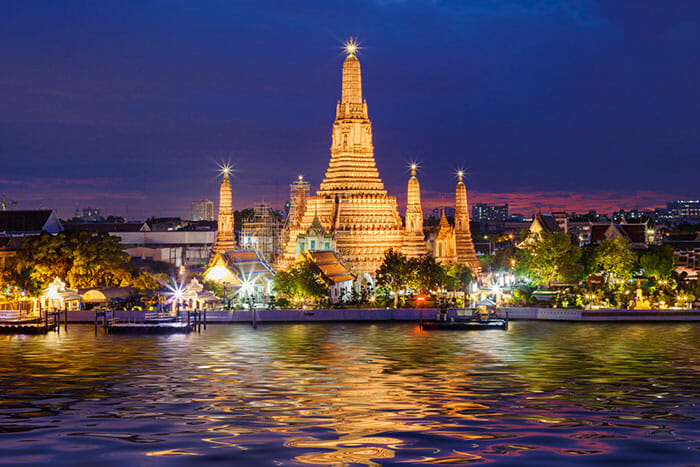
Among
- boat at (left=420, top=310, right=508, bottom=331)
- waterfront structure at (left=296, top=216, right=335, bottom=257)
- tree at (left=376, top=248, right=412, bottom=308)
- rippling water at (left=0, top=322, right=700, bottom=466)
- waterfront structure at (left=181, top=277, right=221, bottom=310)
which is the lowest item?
rippling water at (left=0, top=322, right=700, bottom=466)

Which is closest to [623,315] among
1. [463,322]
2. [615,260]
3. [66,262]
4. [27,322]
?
[615,260]

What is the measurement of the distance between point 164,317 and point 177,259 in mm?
57429

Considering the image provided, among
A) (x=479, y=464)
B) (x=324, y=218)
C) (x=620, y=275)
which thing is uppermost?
(x=324, y=218)

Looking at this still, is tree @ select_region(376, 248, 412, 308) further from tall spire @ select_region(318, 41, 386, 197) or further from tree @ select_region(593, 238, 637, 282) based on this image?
tree @ select_region(593, 238, 637, 282)

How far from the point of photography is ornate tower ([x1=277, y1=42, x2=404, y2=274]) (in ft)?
293

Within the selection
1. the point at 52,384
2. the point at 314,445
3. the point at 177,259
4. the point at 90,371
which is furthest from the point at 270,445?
the point at 177,259

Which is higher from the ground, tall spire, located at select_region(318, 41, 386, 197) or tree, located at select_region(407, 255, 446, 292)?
tall spire, located at select_region(318, 41, 386, 197)

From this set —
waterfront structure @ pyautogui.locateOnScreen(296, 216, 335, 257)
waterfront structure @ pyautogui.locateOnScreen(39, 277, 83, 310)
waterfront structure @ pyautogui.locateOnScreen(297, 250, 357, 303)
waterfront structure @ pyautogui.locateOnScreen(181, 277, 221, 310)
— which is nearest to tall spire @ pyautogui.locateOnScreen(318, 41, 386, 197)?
waterfront structure @ pyautogui.locateOnScreen(296, 216, 335, 257)

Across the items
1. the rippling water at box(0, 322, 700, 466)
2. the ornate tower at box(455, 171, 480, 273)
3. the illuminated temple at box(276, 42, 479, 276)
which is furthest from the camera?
the ornate tower at box(455, 171, 480, 273)

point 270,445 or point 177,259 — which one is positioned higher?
point 177,259

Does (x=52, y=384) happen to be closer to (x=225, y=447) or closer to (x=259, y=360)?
(x=259, y=360)

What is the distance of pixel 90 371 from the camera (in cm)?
4538

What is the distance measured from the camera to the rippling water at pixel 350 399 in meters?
26.3

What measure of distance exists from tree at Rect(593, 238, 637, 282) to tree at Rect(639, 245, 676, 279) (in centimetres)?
259
